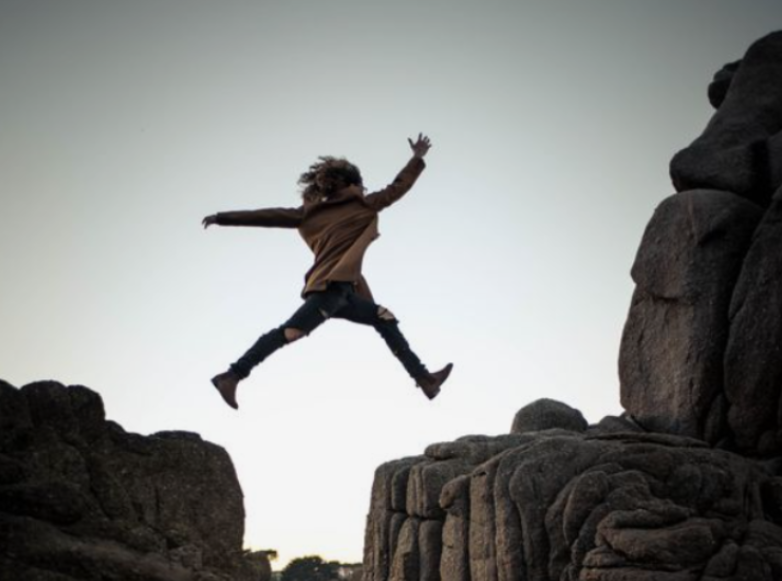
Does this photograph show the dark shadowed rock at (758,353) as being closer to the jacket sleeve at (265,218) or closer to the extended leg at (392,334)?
the extended leg at (392,334)

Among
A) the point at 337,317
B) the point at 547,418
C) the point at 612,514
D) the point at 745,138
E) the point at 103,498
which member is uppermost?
the point at 745,138

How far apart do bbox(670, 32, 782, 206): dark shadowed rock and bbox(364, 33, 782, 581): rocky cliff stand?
0.04 meters

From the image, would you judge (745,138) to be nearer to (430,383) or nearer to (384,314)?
(430,383)

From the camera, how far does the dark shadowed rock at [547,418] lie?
23.1 metres

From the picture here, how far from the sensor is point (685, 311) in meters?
21.3

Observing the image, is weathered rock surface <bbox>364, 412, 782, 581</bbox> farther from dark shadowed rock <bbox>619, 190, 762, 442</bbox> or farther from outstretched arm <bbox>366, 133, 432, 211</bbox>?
outstretched arm <bbox>366, 133, 432, 211</bbox>

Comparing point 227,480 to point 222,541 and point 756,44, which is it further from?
point 756,44

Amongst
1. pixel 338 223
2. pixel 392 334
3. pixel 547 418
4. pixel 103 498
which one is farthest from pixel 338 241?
pixel 547 418

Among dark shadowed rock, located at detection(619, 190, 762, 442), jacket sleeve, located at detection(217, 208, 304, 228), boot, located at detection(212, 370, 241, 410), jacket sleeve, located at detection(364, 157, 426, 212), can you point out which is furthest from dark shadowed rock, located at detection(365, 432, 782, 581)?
boot, located at detection(212, 370, 241, 410)

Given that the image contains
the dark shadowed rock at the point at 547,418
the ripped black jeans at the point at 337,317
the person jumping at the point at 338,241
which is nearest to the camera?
the ripped black jeans at the point at 337,317

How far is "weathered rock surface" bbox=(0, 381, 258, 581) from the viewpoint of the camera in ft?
23.6

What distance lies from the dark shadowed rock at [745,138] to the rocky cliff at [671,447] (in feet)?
0.12

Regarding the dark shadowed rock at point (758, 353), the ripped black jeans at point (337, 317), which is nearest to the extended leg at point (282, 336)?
the ripped black jeans at point (337, 317)

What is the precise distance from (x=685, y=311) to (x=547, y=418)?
4.17 metres
